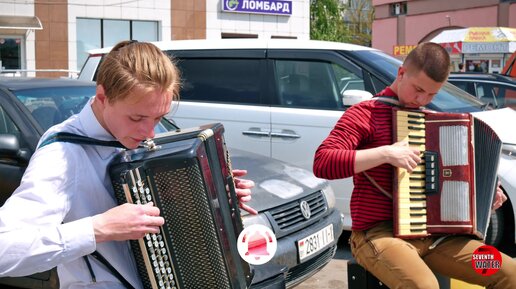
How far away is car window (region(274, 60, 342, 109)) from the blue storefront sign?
16.3m

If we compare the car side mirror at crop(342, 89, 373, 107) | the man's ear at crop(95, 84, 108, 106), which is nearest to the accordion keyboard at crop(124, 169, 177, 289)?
the man's ear at crop(95, 84, 108, 106)

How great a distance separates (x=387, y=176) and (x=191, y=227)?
4.43 ft

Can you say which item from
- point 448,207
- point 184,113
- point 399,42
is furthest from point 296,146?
point 399,42

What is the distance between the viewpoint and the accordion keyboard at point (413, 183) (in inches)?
113

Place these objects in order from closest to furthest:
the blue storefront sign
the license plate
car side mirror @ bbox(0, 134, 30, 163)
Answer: car side mirror @ bbox(0, 134, 30, 163), the license plate, the blue storefront sign

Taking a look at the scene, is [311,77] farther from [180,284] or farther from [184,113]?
[180,284]

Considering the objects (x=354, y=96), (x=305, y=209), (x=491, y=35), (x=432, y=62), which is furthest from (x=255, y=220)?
(x=491, y=35)

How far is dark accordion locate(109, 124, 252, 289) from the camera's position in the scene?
1757 mm

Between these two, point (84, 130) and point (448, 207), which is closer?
point (84, 130)

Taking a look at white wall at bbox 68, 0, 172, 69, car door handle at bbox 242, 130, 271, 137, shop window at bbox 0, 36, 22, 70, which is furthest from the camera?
white wall at bbox 68, 0, 172, 69

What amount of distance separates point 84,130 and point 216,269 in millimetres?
560

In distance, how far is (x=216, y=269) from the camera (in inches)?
75.4

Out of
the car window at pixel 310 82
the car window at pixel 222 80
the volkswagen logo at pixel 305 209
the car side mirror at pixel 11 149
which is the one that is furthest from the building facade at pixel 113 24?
the volkswagen logo at pixel 305 209

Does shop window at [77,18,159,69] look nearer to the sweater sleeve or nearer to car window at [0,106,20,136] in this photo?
car window at [0,106,20,136]
